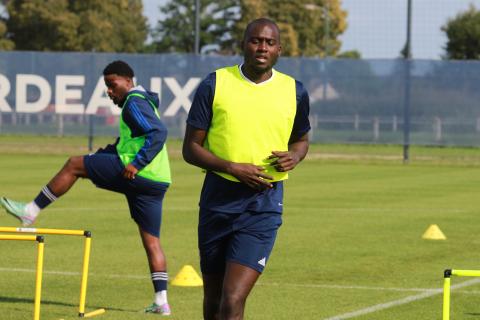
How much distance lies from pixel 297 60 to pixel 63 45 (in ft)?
121

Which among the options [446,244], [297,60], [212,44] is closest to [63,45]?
[212,44]

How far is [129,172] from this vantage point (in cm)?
1152

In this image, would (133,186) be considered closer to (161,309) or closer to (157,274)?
(157,274)

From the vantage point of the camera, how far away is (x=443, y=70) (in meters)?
38.2

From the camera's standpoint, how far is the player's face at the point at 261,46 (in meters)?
8.16

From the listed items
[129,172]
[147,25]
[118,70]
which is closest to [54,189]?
[129,172]

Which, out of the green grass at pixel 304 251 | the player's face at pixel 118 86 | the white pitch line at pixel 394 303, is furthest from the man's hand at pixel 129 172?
the white pitch line at pixel 394 303

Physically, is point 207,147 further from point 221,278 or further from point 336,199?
point 336,199

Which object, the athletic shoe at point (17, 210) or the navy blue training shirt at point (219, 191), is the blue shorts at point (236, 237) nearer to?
the navy blue training shirt at point (219, 191)

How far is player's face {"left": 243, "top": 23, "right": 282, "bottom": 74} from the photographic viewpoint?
816 centimetres

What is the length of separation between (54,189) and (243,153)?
146 inches

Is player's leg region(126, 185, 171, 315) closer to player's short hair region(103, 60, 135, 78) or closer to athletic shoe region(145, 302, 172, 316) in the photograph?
athletic shoe region(145, 302, 172, 316)

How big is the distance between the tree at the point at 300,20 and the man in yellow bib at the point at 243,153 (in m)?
72.3

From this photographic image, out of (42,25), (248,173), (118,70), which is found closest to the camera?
(248,173)
